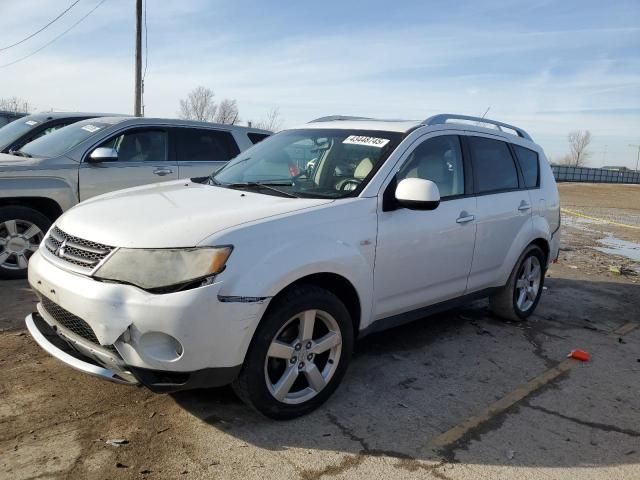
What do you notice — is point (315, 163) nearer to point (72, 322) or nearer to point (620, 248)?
point (72, 322)

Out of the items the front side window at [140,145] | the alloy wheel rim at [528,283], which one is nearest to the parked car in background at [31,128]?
the front side window at [140,145]

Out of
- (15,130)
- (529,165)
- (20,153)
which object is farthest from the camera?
(15,130)

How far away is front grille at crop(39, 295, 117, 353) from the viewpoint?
2.99 m

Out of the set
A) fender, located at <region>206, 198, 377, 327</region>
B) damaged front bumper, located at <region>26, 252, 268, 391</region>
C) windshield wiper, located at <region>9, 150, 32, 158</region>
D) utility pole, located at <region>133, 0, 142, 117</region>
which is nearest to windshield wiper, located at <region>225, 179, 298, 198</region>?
fender, located at <region>206, 198, 377, 327</region>

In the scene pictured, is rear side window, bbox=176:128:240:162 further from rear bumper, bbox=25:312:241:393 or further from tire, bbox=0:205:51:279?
rear bumper, bbox=25:312:241:393

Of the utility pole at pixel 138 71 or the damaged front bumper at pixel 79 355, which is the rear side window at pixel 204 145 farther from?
the utility pole at pixel 138 71

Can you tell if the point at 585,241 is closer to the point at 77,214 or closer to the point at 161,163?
the point at 161,163

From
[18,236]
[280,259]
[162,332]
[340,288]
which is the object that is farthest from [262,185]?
[18,236]

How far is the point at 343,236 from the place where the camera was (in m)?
3.46

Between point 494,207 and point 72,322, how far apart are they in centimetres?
339

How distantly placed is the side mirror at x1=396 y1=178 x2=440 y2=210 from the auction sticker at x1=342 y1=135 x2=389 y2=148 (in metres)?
0.50

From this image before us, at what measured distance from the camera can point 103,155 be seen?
5.98m

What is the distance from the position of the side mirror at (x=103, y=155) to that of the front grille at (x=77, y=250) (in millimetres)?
2676

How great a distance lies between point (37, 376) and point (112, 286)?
1319 millimetres
